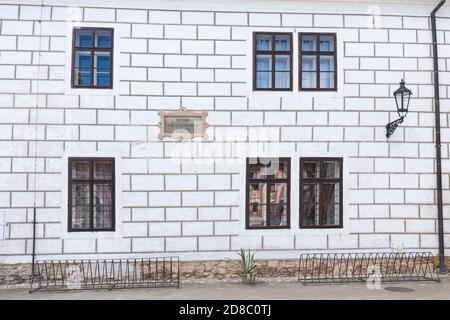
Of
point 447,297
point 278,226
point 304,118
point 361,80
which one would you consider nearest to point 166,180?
point 278,226

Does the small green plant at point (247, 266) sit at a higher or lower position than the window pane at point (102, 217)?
lower

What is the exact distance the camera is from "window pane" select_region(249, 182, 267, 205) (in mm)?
10336

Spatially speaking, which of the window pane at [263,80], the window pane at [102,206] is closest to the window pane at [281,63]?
the window pane at [263,80]

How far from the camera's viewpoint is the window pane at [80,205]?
32.6 ft

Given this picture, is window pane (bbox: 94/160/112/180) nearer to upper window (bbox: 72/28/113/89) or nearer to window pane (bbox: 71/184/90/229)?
window pane (bbox: 71/184/90/229)

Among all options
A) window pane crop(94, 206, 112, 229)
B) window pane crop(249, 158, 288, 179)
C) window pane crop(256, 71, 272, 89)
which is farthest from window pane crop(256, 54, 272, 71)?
window pane crop(94, 206, 112, 229)

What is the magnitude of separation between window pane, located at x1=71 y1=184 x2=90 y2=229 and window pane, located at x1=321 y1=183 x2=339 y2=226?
488 centimetres

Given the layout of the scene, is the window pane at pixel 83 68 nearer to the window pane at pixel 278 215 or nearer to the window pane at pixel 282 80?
the window pane at pixel 282 80

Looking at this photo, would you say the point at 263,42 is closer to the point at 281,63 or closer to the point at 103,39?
the point at 281,63

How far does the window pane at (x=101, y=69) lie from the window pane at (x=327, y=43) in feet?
14.8

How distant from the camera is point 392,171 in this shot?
34.4ft

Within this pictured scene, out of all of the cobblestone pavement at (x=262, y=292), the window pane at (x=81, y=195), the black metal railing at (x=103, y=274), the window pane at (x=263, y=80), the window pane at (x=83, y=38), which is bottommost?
the cobblestone pavement at (x=262, y=292)

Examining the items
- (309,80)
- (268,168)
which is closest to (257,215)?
(268,168)

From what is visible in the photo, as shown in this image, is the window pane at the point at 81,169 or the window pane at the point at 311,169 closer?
the window pane at the point at 81,169
